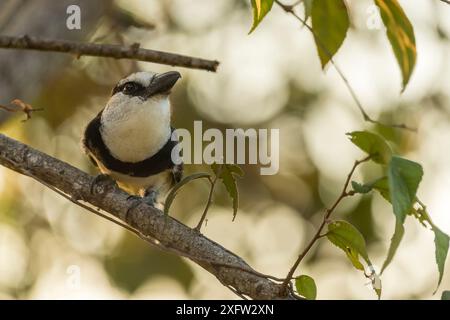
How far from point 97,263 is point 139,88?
3306mm

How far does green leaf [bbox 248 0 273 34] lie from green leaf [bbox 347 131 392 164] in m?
0.28

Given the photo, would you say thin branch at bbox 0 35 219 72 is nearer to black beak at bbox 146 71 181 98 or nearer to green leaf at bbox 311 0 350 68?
green leaf at bbox 311 0 350 68

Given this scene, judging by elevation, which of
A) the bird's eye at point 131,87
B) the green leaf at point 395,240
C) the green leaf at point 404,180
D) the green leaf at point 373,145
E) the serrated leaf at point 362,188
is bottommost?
the green leaf at point 395,240

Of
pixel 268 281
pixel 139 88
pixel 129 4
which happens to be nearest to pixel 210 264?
pixel 268 281

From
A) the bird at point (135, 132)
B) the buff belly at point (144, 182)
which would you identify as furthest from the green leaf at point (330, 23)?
the buff belly at point (144, 182)

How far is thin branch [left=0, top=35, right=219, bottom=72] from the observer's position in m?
1.54

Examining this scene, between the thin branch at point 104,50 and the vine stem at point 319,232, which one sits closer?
the thin branch at point 104,50

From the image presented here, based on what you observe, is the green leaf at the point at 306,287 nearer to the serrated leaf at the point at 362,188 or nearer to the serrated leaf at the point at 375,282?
the serrated leaf at the point at 375,282

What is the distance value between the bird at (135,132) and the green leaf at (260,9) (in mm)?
1325

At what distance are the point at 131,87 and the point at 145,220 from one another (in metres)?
0.89

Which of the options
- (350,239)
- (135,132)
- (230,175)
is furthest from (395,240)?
(135,132)

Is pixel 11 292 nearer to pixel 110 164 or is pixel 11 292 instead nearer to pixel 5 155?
pixel 110 164

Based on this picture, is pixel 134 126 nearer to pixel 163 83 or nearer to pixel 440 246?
pixel 163 83

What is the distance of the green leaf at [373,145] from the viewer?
169cm
